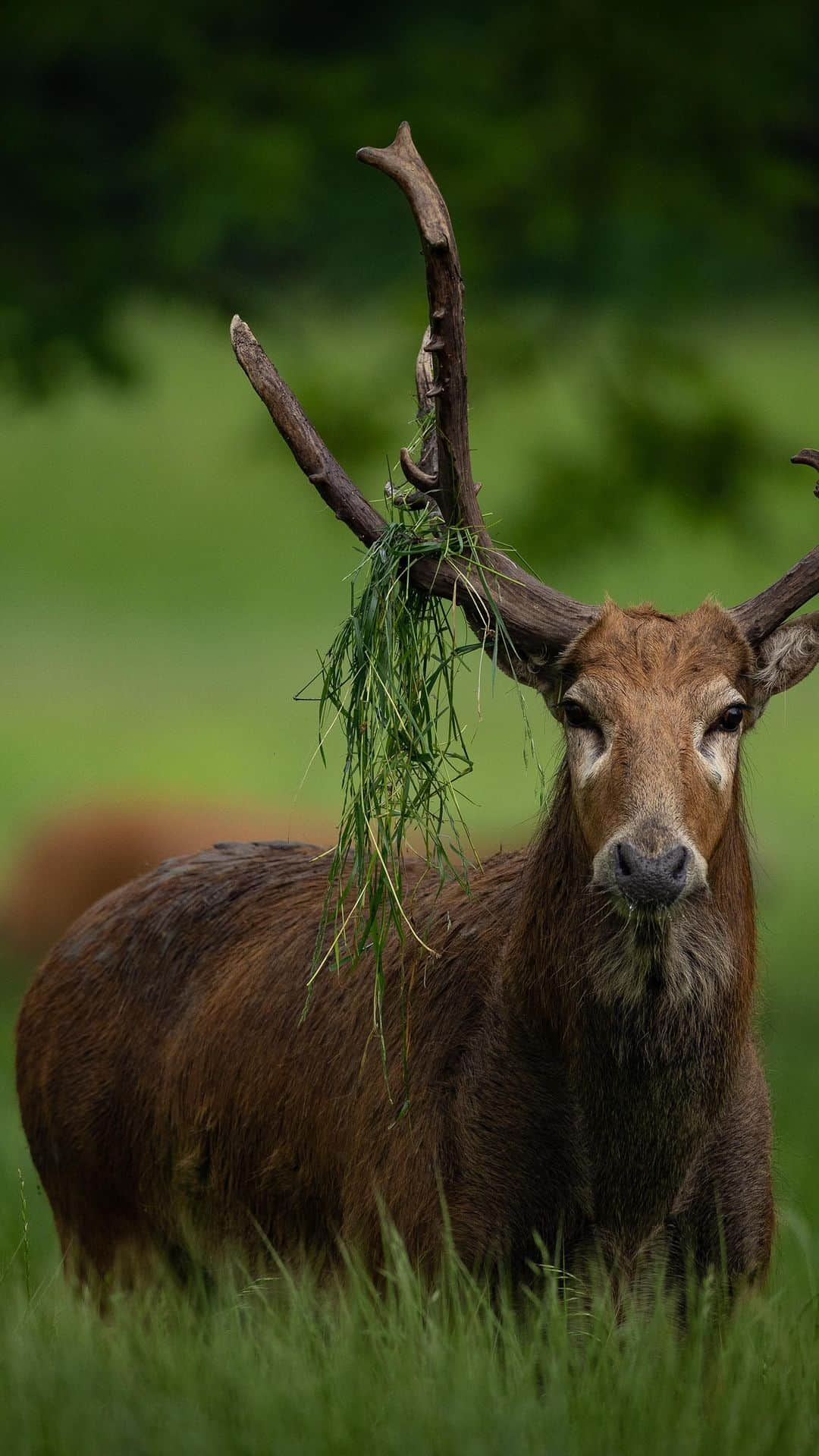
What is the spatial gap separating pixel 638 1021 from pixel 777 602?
1090 millimetres

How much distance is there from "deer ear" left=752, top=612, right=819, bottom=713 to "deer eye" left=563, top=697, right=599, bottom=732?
473 mm

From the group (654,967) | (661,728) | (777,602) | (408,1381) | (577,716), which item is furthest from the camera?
(777,602)

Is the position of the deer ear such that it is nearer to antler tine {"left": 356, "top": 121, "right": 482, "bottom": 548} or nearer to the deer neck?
the deer neck

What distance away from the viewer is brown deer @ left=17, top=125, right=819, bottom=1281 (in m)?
4.24

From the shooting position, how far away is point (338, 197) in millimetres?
12695

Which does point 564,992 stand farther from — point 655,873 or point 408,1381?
point 408,1381

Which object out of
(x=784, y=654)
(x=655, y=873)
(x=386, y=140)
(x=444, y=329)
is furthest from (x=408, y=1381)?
(x=386, y=140)

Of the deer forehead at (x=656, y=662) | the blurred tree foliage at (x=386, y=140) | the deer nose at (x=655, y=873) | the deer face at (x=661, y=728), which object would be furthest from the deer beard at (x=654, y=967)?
the blurred tree foliage at (x=386, y=140)

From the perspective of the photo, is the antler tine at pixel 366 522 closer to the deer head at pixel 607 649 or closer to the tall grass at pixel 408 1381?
the deer head at pixel 607 649

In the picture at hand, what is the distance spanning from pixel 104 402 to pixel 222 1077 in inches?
309

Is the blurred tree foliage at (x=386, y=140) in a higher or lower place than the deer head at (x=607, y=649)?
higher

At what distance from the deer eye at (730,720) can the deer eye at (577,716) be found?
278 mm

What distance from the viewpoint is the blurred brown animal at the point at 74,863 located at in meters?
14.4

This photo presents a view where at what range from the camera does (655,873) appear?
391 cm
